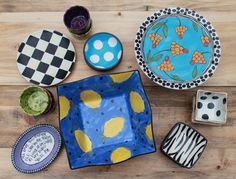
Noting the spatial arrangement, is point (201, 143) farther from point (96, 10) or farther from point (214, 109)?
point (96, 10)

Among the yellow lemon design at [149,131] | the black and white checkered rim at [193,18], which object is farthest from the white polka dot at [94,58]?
the yellow lemon design at [149,131]

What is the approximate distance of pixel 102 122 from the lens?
91cm

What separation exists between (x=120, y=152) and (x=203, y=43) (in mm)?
329

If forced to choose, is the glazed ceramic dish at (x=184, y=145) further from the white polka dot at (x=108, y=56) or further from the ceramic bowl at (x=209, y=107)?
the white polka dot at (x=108, y=56)

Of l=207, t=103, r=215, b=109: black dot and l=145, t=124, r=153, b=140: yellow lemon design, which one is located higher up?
l=207, t=103, r=215, b=109: black dot

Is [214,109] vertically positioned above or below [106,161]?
above

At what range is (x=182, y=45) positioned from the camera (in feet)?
2.88

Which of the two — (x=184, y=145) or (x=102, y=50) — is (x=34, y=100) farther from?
(x=184, y=145)

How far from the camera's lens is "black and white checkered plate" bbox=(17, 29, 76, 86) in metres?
0.90

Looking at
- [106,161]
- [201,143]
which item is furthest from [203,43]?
[106,161]

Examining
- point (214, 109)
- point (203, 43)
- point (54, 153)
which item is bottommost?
point (54, 153)

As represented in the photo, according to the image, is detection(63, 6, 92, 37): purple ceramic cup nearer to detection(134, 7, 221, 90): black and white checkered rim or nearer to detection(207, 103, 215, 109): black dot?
detection(134, 7, 221, 90): black and white checkered rim

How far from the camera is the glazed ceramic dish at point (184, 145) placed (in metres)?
0.87

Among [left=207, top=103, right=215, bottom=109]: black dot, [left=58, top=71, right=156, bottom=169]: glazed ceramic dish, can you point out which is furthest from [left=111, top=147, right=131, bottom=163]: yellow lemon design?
[left=207, top=103, right=215, bottom=109]: black dot
